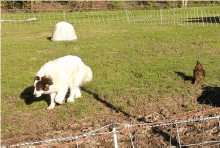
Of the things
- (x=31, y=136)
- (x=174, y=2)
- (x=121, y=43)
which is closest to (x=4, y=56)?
(x=121, y=43)

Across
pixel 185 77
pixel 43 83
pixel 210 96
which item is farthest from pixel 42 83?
pixel 185 77

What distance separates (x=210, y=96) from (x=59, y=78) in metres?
4.78

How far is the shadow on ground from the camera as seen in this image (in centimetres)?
857

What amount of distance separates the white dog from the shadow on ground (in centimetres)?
390

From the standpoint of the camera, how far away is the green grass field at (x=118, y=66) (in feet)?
29.1

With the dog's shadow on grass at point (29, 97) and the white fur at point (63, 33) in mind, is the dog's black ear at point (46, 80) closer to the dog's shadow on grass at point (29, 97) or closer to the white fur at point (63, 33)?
the dog's shadow on grass at point (29, 97)

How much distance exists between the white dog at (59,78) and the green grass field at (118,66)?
43 cm

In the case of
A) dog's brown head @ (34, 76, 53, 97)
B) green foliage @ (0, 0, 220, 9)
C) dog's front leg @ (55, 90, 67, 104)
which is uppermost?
green foliage @ (0, 0, 220, 9)

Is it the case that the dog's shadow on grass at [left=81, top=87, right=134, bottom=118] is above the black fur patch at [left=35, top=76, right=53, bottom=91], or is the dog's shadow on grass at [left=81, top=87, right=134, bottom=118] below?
below

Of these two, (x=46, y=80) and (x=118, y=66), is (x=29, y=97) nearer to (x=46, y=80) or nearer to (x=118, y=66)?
(x=46, y=80)

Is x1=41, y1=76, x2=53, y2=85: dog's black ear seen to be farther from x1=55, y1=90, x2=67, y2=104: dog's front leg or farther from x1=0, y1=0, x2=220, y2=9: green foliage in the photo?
x1=0, y1=0, x2=220, y2=9: green foliage

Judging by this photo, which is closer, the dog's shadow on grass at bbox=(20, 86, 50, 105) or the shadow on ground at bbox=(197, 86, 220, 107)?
the shadow on ground at bbox=(197, 86, 220, 107)

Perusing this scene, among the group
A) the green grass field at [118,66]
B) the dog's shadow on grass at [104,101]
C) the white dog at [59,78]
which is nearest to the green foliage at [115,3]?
the green grass field at [118,66]

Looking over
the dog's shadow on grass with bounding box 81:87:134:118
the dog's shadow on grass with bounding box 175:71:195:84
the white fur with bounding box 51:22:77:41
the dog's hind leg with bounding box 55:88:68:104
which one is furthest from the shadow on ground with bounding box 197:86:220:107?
the white fur with bounding box 51:22:77:41
